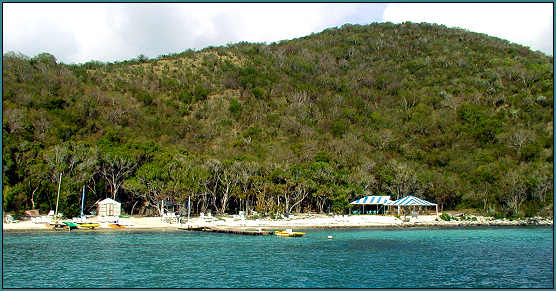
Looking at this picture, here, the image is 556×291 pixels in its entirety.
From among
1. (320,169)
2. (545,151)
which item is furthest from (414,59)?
(320,169)

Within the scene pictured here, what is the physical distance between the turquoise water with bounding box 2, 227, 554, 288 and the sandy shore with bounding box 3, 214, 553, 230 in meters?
5.41

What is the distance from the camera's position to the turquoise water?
79.4 feet

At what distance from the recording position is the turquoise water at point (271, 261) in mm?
24188

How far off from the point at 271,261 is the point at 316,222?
2608 cm

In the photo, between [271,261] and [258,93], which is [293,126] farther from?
[271,261]

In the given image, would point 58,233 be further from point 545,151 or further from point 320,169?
point 545,151

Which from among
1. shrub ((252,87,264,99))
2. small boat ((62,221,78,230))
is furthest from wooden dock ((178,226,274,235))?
shrub ((252,87,264,99))

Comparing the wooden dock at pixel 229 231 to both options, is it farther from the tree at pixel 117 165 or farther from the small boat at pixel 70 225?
the tree at pixel 117 165

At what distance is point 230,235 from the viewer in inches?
1801

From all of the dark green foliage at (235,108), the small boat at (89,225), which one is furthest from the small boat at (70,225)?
the dark green foliage at (235,108)

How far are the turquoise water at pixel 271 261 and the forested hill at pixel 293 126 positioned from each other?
14.1 meters

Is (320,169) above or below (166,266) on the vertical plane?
above

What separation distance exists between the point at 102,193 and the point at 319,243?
31587mm

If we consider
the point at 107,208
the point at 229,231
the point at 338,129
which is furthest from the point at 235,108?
the point at 229,231
